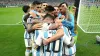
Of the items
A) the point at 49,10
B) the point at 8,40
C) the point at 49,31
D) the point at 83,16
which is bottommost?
the point at 8,40

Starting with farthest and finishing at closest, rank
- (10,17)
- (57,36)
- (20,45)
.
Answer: (10,17) → (20,45) → (57,36)

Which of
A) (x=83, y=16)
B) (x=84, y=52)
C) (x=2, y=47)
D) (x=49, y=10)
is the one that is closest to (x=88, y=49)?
(x=84, y=52)

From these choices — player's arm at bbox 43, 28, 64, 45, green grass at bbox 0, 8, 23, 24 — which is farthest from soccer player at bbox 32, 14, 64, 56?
green grass at bbox 0, 8, 23, 24

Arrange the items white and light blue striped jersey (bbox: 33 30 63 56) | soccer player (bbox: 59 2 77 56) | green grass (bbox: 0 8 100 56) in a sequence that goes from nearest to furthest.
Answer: white and light blue striped jersey (bbox: 33 30 63 56) → soccer player (bbox: 59 2 77 56) → green grass (bbox: 0 8 100 56)

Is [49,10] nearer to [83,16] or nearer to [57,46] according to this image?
[57,46]

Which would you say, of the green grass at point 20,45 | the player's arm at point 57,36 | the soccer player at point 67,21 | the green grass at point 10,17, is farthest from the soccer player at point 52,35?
the green grass at point 10,17

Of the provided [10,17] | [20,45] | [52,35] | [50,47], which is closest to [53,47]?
[50,47]

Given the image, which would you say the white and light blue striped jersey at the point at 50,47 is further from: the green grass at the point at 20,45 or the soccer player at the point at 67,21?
the green grass at the point at 20,45

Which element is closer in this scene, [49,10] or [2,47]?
[49,10]

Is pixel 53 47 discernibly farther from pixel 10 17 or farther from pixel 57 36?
pixel 10 17

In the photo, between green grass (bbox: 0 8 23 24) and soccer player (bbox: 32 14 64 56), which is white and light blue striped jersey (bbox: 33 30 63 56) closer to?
soccer player (bbox: 32 14 64 56)

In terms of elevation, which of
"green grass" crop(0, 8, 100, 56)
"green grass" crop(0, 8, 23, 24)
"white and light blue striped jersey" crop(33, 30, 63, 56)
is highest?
"white and light blue striped jersey" crop(33, 30, 63, 56)

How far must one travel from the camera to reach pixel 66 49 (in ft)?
15.8

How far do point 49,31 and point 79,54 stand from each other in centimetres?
529
